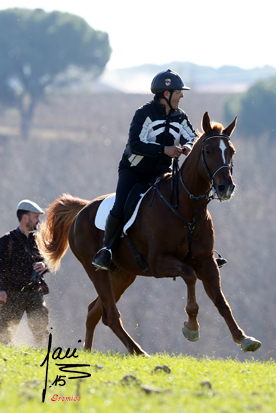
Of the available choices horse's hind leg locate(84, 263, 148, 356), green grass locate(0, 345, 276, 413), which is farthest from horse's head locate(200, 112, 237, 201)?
horse's hind leg locate(84, 263, 148, 356)

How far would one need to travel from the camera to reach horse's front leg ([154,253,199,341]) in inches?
248

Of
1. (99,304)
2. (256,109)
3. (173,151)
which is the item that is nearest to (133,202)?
(173,151)

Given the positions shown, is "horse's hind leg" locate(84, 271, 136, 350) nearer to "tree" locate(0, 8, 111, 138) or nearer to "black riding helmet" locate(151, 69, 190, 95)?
"black riding helmet" locate(151, 69, 190, 95)

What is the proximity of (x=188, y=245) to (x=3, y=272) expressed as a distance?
348 centimetres

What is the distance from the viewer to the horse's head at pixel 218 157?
5992mm

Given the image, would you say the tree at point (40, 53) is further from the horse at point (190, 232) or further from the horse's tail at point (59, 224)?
the horse at point (190, 232)

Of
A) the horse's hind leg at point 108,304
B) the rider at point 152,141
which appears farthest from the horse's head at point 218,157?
the horse's hind leg at point 108,304

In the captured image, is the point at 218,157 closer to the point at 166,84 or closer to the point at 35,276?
the point at 166,84

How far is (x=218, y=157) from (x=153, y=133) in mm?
1272

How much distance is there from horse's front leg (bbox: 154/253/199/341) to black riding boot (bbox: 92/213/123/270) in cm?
100

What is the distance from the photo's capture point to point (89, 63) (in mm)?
74500

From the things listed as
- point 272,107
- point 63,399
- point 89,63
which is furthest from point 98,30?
point 63,399

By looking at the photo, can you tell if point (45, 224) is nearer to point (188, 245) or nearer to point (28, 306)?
point (28, 306)

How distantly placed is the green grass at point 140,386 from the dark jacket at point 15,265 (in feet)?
8.03
